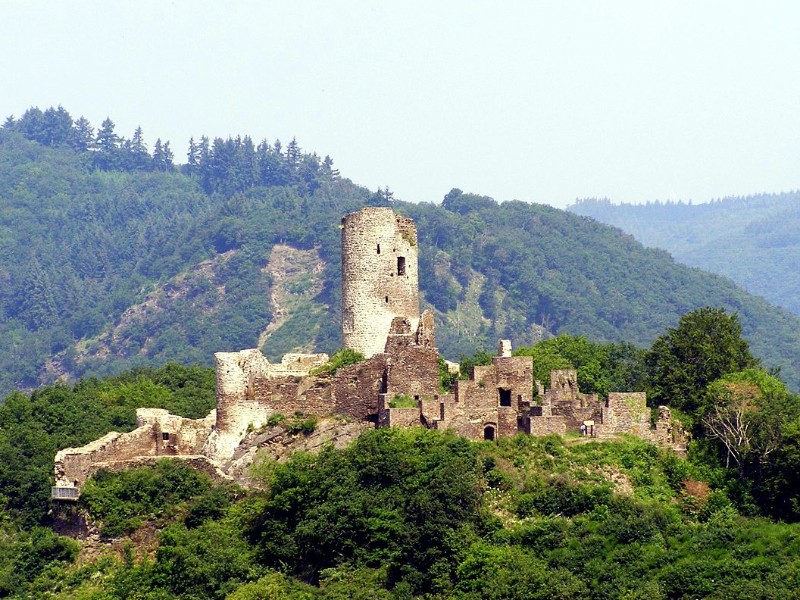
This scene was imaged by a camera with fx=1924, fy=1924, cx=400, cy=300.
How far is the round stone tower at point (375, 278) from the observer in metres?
60.7

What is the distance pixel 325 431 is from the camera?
56500mm

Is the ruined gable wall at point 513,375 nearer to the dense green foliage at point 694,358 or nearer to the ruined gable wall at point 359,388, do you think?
the ruined gable wall at point 359,388

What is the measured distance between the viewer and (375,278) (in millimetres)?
60938

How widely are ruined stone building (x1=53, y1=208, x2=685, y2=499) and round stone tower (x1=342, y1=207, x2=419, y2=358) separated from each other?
0.10ft

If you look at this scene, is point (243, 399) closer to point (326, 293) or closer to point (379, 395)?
point (379, 395)

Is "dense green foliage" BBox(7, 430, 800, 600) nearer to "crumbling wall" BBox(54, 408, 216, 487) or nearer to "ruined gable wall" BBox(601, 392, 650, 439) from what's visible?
"ruined gable wall" BBox(601, 392, 650, 439)

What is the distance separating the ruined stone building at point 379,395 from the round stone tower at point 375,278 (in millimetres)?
32

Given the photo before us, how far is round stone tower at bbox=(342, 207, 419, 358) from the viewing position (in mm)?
60719

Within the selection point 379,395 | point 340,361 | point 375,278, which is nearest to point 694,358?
point 375,278

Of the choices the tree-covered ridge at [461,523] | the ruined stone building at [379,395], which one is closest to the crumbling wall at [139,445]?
the ruined stone building at [379,395]

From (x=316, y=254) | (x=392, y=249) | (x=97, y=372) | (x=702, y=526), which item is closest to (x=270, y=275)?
(x=316, y=254)

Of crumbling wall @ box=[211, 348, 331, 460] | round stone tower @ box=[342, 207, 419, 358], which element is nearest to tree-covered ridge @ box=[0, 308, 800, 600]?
crumbling wall @ box=[211, 348, 331, 460]

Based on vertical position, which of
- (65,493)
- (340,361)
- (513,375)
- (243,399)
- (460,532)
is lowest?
(460,532)

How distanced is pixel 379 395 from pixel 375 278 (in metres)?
5.93
